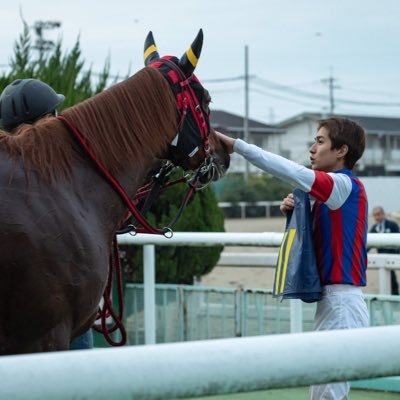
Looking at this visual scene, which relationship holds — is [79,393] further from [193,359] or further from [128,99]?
[128,99]

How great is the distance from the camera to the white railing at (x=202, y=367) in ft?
2.87

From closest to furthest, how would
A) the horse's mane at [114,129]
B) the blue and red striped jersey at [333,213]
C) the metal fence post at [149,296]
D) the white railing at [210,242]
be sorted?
1. the horse's mane at [114,129]
2. the blue and red striped jersey at [333,213]
3. the white railing at [210,242]
4. the metal fence post at [149,296]

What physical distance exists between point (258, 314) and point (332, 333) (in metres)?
3.89

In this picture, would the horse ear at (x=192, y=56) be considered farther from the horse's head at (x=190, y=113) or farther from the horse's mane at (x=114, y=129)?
the horse's mane at (x=114, y=129)

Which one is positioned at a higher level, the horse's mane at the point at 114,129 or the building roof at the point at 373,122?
the building roof at the point at 373,122

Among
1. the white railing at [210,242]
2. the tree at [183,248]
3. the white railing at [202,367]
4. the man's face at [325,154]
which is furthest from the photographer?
the tree at [183,248]

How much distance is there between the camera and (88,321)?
2.54 meters

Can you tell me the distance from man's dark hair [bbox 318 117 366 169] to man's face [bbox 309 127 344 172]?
0.02 meters

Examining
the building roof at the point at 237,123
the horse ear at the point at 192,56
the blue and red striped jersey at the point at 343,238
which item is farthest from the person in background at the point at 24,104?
the building roof at the point at 237,123

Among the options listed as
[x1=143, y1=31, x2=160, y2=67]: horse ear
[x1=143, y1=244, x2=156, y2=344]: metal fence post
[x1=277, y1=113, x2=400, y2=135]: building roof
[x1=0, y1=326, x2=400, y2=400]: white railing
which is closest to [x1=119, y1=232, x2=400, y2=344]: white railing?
[x1=143, y1=244, x2=156, y2=344]: metal fence post

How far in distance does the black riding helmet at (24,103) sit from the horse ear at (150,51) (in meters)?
0.43

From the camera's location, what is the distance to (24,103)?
2789 millimetres

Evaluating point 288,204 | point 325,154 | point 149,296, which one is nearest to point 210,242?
point 149,296

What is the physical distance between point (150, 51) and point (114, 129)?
1.87 feet
